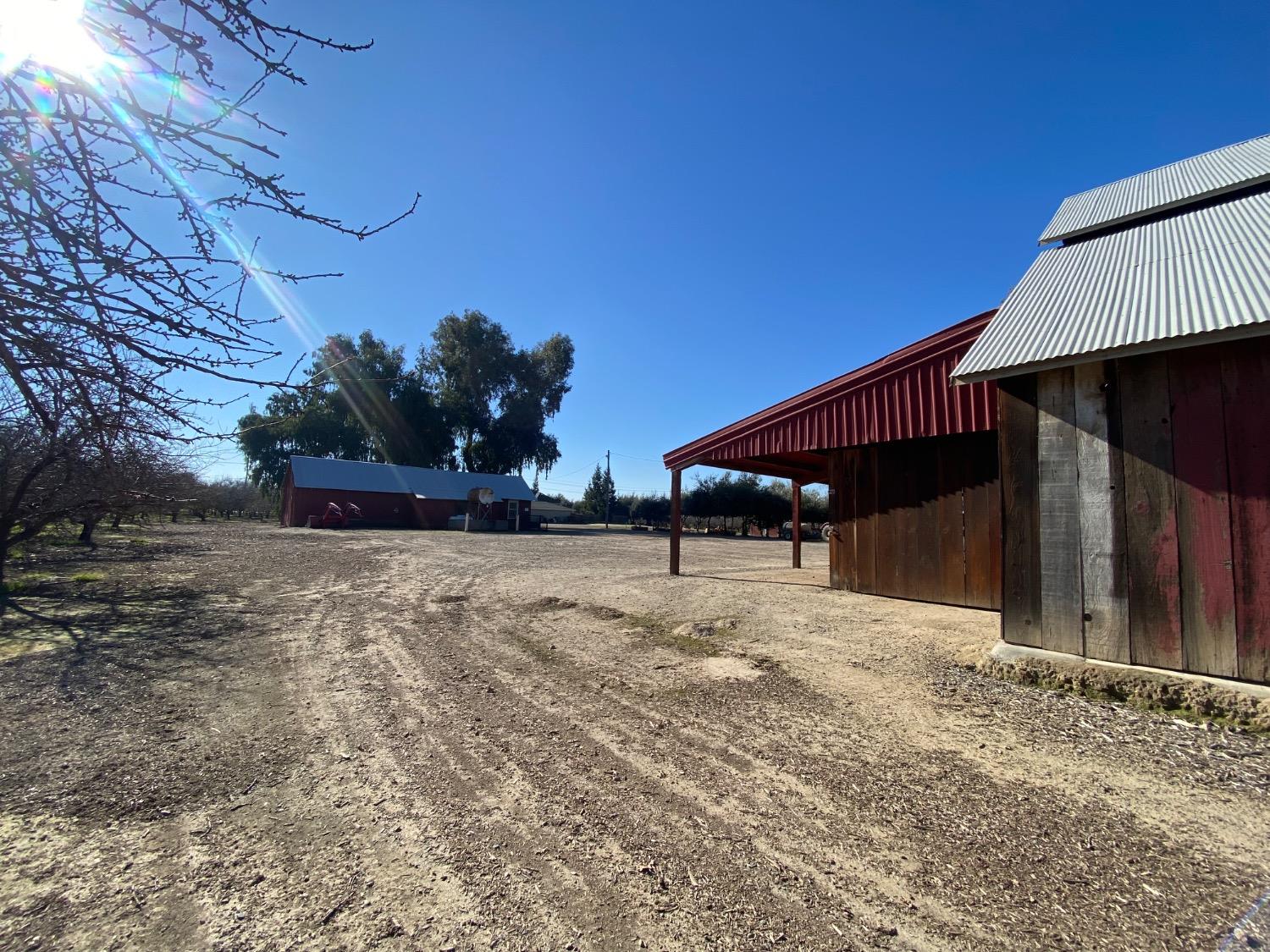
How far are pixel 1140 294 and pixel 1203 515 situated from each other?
2.27 m

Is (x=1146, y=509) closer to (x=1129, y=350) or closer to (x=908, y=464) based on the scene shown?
(x=1129, y=350)

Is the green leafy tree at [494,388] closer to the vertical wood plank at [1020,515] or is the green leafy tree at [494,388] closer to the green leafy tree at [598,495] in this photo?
the green leafy tree at [598,495]

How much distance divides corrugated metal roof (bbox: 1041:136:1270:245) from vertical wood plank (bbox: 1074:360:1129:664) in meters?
4.14

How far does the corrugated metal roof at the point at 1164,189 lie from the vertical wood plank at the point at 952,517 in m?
3.20

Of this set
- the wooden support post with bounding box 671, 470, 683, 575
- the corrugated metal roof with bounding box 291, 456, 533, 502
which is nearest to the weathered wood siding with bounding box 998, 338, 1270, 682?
the wooden support post with bounding box 671, 470, 683, 575

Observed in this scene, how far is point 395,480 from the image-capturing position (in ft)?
128

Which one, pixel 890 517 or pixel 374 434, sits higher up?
pixel 374 434

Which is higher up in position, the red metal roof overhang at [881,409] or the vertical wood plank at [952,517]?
the red metal roof overhang at [881,409]

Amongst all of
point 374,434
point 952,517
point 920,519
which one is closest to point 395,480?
point 374,434

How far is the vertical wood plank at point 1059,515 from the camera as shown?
191 inches

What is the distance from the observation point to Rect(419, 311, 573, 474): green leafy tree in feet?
155

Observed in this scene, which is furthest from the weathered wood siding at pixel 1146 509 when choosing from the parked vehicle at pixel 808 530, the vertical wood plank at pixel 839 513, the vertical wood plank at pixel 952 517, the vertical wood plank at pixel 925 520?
the parked vehicle at pixel 808 530

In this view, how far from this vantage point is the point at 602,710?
4.21 metres

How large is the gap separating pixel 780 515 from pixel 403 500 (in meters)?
27.3
